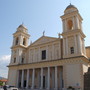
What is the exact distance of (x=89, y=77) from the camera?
22.7m

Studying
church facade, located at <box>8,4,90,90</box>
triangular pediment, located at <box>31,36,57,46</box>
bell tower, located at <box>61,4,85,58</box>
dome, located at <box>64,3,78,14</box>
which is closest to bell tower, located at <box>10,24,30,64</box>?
church facade, located at <box>8,4,90,90</box>

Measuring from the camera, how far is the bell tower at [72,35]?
2541cm

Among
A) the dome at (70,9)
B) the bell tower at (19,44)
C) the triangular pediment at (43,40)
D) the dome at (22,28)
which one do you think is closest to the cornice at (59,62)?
the bell tower at (19,44)

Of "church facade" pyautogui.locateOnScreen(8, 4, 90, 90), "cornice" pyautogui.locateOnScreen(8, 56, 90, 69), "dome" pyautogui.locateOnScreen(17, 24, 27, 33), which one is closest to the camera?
"cornice" pyautogui.locateOnScreen(8, 56, 90, 69)

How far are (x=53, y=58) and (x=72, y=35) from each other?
7191mm

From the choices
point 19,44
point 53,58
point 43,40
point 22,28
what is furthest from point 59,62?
point 22,28

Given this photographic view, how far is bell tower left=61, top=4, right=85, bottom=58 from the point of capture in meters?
25.4

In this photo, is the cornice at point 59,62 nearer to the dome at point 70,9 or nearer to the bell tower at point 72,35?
the bell tower at point 72,35

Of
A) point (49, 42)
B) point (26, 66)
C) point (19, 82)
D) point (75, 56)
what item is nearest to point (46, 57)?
point (49, 42)

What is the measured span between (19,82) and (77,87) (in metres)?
18.0

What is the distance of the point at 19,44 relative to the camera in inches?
1455

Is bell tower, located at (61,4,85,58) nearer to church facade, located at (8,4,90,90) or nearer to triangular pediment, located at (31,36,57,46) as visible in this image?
church facade, located at (8,4,90,90)

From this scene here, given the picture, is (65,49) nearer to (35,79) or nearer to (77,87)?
(77,87)

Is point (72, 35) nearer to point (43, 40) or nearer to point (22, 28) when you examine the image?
point (43, 40)
